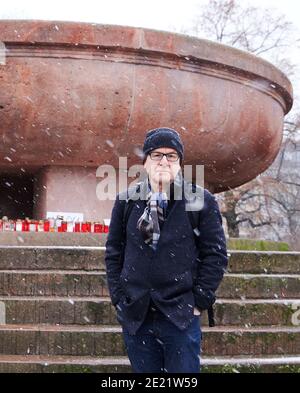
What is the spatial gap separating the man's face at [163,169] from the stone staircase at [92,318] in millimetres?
1489

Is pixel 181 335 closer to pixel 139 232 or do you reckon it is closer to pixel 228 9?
pixel 139 232

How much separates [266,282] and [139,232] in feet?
7.81

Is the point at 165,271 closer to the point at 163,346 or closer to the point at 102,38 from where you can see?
the point at 163,346

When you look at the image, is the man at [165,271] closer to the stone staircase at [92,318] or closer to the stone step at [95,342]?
the stone staircase at [92,318]

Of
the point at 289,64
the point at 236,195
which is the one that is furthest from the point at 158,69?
the point at 289,64

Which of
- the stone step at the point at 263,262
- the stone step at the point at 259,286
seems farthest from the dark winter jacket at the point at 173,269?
the stone step at the point at 263,262

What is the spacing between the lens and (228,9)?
2366 centimetres

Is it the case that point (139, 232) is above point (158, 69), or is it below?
below

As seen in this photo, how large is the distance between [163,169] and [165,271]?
1.44ft

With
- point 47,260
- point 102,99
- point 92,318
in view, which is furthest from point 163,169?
point 102,99

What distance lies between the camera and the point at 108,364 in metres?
4.12

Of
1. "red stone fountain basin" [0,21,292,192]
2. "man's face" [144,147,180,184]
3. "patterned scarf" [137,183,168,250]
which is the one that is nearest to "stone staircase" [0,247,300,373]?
"patterned scarf" [137,183,168,250]

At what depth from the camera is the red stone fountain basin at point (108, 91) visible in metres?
6.80

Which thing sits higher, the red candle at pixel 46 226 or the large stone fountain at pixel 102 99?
the large stone fountain at pixel 102 99
